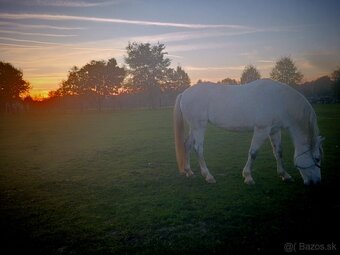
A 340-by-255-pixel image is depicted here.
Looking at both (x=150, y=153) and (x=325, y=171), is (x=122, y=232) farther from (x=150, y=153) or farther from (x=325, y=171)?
(x=150, y=153)

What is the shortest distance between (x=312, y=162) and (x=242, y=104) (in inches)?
81.8

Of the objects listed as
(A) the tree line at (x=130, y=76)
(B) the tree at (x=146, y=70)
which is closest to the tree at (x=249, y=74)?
(A) the tree line at (x=130, y=76)

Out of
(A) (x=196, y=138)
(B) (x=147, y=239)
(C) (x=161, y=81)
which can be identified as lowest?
(B) (x=147, y=239)

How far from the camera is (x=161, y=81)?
196 ft

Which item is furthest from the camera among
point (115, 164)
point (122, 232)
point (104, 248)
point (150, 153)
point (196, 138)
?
point (150, 153)

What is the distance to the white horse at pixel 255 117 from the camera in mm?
6207

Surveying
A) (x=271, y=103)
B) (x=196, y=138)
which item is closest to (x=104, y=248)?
(x=196, y=138)

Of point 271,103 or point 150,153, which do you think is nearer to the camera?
point 271,103

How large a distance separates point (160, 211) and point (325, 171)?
4960 mm

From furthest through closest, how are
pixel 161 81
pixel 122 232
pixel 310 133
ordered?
1. pixel 161 81
2. pixel 310 133
3. pixel 122 232

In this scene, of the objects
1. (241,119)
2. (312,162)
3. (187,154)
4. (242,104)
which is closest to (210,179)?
(187,154)

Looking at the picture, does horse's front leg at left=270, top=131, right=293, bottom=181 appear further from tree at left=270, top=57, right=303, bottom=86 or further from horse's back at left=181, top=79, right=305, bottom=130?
tree at left=270, top=57, right=303, bottom=86

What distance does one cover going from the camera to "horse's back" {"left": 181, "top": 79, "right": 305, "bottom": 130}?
6547 mm

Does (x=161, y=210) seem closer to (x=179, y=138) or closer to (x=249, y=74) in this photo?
(x=179, y=138)
